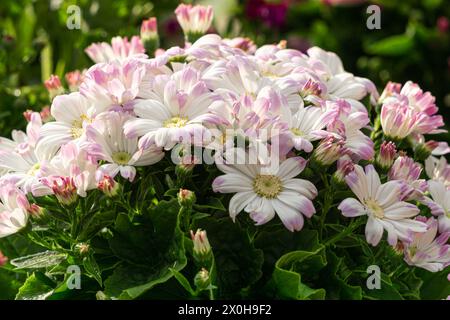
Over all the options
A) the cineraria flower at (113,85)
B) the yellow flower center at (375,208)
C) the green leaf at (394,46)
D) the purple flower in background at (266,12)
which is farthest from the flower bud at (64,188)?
the green leaf at (394,46)

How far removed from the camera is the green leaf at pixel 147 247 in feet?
2.65

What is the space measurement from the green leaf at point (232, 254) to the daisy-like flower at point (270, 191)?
52 millimetres

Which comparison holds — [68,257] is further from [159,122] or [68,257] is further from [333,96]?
[333,96]

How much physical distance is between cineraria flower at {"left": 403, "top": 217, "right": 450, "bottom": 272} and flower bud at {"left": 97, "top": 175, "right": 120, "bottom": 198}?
0.33 m

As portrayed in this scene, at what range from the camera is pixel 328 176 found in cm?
88

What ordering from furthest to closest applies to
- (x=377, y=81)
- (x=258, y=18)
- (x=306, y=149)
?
(x=377, y=81), (x=258, y=18), (x=306, y=149)

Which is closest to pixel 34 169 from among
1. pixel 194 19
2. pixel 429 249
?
pixel 194 19

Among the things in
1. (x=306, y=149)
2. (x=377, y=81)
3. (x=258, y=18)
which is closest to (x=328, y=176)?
(x=306, y=149)

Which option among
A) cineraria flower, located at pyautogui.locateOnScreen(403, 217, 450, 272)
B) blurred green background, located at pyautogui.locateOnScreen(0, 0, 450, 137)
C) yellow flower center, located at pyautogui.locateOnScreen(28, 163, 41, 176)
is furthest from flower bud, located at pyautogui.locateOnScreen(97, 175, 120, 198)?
blurred green background, located at pyautogui.locateOnScreen(0, 0, 450, 137)

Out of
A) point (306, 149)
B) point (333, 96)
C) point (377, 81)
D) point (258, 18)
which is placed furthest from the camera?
point (377, 81)

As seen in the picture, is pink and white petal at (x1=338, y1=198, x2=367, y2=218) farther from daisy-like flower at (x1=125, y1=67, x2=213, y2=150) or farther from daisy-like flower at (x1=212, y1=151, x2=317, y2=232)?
daisy-like flower at (x1=125, y1=67, x2=213, y2=150)

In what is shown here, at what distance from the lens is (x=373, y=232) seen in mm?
780

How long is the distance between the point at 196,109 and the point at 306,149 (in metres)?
0.13

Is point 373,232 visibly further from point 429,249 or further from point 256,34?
point 256,34
